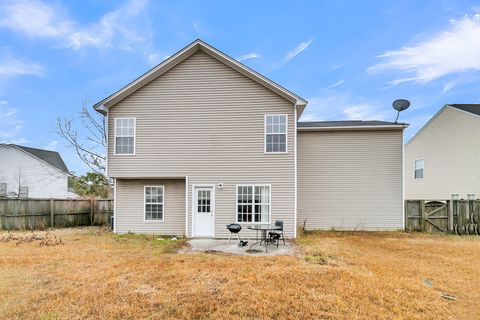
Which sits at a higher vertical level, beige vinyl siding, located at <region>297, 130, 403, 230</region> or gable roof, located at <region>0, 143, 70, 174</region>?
gable roof, located at <region>0, 143, 70, 174</region>

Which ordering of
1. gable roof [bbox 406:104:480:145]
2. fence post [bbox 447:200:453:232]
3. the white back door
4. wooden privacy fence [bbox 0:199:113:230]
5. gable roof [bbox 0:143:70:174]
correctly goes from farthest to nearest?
gable roof [bbox 0:143:70:174], gable roof [bbox 406:104:480:145], wooden privacy fence [bbox 0:199:113:230], fence post [bbox 447:200:453:232], the white back door

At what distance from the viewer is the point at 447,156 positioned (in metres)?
19.9

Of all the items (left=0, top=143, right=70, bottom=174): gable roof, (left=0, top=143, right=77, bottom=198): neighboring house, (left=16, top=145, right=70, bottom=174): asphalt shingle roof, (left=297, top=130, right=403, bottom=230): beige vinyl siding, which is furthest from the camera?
(left=16, top=145, right=70, bottom=174): asphalt shingle roof

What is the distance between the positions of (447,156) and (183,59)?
56.4ft

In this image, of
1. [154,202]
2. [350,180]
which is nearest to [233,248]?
[154,202]

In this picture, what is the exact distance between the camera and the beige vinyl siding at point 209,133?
12.8 m

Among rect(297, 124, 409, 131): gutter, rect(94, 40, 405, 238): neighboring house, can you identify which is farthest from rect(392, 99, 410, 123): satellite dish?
rect(94, 40, 405, 238): neighboring house

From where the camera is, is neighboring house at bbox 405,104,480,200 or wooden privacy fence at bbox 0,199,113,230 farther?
neighboring house at bbox 405,104,480,200

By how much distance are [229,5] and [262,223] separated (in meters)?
9.10

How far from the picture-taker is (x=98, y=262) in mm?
8398

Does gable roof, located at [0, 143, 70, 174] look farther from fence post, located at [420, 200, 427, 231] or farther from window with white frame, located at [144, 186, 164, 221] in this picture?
fence post, located at [420, 200, 427, 231]

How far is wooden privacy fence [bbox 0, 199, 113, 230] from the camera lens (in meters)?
15.5

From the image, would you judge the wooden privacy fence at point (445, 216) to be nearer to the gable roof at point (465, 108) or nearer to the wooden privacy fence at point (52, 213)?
the gable roof at point (465, 108)

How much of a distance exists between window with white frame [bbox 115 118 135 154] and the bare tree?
6963 millimetres
